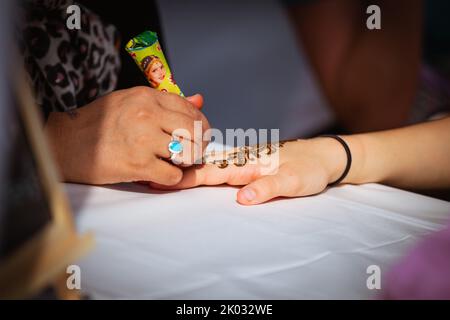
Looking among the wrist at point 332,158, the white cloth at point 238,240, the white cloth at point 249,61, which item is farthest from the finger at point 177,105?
the white cloth at point 249,61

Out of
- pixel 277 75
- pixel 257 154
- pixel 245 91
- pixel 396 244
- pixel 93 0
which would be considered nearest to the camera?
pixel 396 244

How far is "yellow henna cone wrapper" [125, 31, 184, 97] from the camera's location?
74 centimetres

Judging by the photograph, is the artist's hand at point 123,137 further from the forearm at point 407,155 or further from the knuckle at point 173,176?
the forearm at point 407,155

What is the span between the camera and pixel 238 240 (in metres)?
0.60

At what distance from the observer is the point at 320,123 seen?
187 centimetres

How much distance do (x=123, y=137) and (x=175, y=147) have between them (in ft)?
0.24

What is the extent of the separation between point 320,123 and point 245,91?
0.35 meters

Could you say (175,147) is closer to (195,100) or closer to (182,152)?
(182,152)

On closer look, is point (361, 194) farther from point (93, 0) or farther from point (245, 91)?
point (245, 91)

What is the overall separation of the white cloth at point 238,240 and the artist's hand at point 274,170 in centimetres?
2

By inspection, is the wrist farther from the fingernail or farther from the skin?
the fingernail

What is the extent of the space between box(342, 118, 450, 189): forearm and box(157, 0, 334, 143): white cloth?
2.25 feet

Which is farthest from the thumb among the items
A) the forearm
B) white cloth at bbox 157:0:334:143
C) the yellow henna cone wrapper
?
white cloth at bbox 157:0:334:143
